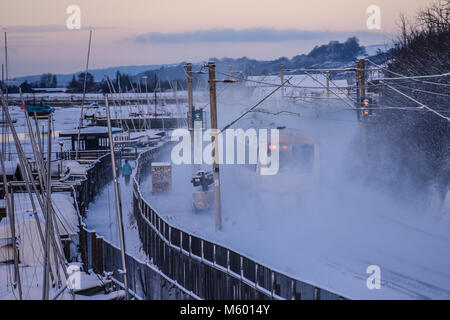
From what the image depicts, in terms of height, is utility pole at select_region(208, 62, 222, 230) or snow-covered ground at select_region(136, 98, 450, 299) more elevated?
utility pole at select_region(208, 62, 222, 230)

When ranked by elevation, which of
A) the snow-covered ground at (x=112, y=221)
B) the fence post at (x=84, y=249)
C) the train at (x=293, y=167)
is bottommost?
the snow-covered ground at (x=112, y=221)

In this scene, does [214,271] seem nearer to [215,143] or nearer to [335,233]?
[335,233]

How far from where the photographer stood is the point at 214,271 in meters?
10.5

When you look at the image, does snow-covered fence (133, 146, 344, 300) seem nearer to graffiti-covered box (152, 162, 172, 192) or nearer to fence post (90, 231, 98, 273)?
fence post (90, 231, 98, 273)

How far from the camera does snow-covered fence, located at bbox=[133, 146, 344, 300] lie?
8.43 metres

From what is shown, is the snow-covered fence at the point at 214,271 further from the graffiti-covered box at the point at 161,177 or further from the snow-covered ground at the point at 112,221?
the graffiti-covered box at the point at 161,177

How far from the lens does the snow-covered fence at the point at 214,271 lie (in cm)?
843

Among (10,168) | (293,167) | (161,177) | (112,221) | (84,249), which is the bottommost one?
(112,221)

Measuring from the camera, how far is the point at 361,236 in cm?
1566

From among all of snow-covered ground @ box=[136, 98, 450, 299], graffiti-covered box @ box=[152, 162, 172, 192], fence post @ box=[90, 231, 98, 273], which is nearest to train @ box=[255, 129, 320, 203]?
snow-covered ground @ box=[136, 98, 450, 299]

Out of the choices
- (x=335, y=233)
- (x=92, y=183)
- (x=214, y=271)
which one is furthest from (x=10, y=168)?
(x=214, y=271)

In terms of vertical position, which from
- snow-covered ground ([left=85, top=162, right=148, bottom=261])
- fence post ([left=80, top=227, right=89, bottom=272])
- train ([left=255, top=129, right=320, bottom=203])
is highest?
train ([left=255, top=129, right=320, bottom=203])

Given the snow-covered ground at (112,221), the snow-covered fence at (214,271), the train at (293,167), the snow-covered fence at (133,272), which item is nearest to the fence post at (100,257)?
the snow-covered fence at (133,272)
